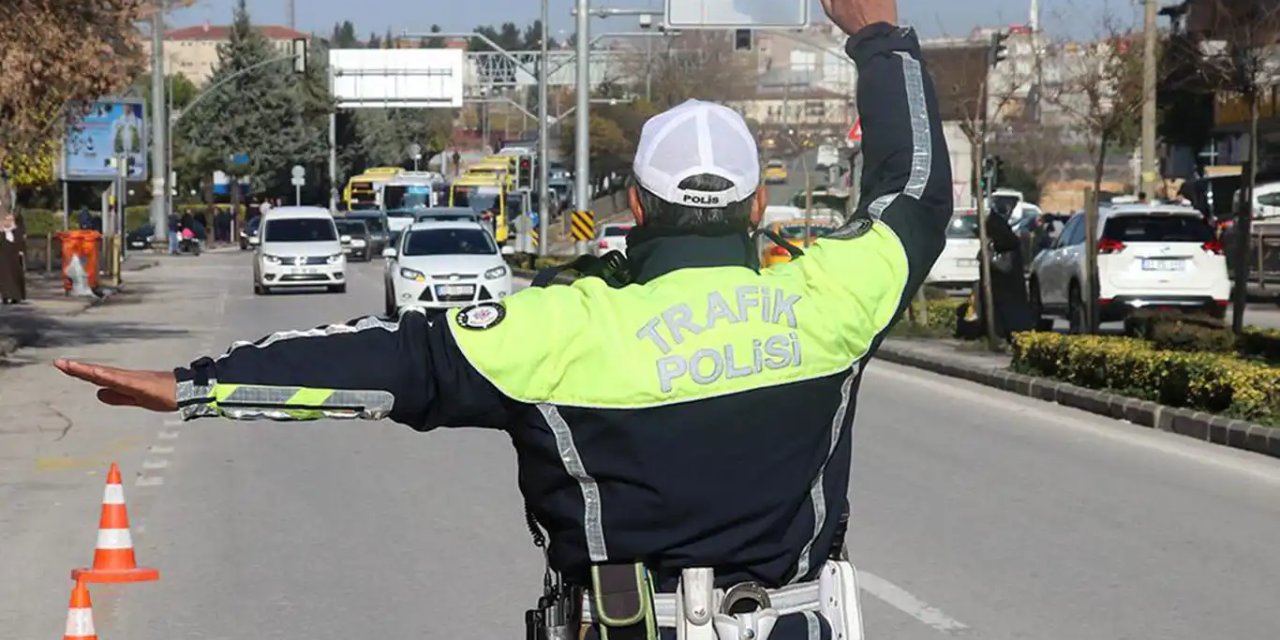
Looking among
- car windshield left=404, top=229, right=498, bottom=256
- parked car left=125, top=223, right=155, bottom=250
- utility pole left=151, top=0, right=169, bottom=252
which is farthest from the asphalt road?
parked car left=125, top=223, right=155, bottom=250

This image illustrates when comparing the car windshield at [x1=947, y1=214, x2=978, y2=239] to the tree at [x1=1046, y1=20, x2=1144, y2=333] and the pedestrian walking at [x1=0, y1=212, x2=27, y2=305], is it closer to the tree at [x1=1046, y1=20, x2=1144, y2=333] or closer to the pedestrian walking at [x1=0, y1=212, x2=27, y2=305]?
the tree at [x1=1046, y1=20, x2=1144, y2=333]

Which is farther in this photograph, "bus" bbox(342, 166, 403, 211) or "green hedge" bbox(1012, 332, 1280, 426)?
"bus" bbox(342, 166, 403, 211)

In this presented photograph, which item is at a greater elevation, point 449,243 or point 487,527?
point 449,243

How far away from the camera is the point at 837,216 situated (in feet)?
132

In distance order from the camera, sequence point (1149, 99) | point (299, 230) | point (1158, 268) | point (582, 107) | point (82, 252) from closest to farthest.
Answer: point (1158, 268), point (1149, 99), point (82, 252), point (299, 230), point (582, 107)

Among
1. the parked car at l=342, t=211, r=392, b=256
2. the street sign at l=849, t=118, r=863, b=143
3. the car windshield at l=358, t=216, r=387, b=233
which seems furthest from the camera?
the car windshield at l=358, t=216, r=387, b=233

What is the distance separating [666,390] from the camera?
341 cm

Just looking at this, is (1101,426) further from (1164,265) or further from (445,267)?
(445,267)

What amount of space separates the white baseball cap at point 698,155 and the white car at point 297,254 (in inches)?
1503

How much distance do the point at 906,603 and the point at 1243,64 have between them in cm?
1916

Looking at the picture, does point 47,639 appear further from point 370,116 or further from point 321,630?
point 370,116

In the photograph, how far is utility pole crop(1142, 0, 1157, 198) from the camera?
35844 mm

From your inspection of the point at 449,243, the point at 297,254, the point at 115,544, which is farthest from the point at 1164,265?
the point at 115,544

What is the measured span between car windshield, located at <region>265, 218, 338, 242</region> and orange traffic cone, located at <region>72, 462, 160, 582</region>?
33.8 metres
